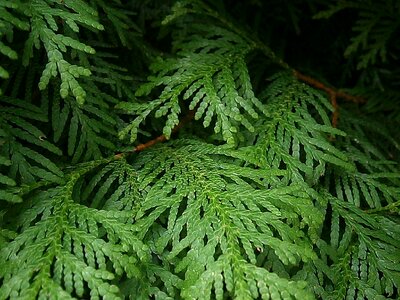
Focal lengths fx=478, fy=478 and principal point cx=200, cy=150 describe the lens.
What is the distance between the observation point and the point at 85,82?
1.87 m

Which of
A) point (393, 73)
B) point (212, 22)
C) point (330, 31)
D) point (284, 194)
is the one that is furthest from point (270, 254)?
point (330, 31)

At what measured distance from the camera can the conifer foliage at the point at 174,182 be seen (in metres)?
1.37

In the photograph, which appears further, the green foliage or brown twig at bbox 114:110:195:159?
the green foliage

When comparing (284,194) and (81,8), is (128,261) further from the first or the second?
(81,8)

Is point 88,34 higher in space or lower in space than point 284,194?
higher

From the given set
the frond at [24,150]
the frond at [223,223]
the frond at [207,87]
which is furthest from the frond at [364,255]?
the frond at [24,150]

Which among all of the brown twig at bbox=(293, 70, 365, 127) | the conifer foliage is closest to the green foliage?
the brown twig at bbox=(293, 70, 365, 127)

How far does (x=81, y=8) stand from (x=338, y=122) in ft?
4.30

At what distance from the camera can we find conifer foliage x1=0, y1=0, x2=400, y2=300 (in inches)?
53.8

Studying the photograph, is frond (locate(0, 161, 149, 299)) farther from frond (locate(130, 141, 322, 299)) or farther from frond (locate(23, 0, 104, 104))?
frond (locate(23, 0, 104, 104))

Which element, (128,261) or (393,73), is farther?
(393,73)

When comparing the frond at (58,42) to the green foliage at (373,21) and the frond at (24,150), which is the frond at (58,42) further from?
the green foliage at (373,21)

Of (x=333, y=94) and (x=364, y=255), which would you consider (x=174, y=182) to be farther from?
(x=333, y=94)

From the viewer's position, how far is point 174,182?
162 cm
